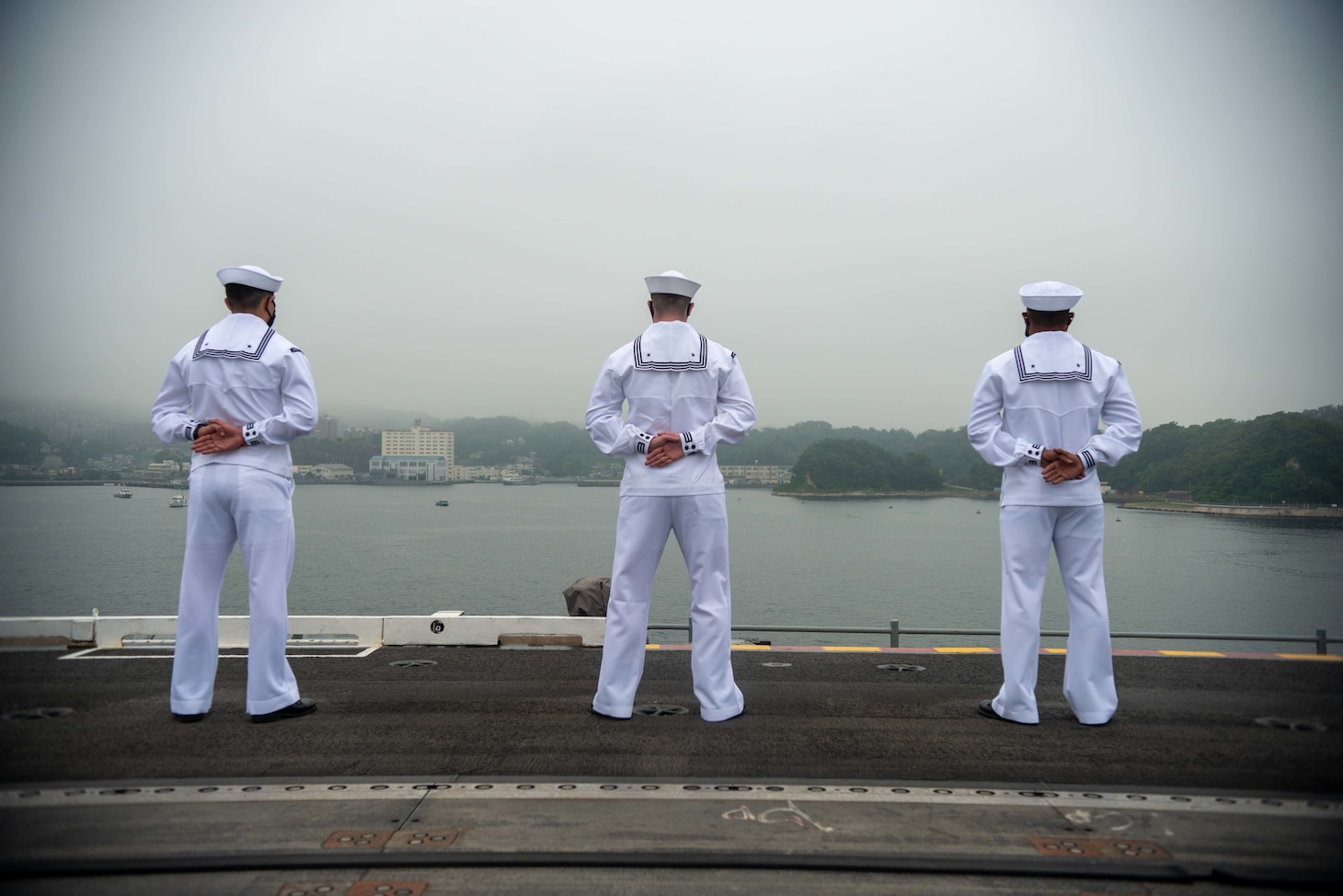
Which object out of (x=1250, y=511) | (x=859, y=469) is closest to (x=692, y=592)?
(x=1250, y=511)

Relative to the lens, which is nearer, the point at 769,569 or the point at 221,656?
the point at 221,656

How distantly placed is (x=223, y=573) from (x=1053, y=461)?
15.1 feet

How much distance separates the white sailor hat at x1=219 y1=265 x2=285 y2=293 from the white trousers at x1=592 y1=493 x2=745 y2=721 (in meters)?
2.41

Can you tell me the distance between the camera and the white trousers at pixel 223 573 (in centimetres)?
471

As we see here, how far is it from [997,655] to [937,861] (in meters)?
4.59

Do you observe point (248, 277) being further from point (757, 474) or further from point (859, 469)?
point (757, 474)

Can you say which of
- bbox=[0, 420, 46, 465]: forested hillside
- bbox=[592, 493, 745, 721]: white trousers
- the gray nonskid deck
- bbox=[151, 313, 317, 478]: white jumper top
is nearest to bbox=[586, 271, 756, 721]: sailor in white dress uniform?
bbox=[592, 493, 745, 721]: white trousers

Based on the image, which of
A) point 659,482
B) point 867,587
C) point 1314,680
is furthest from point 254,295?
point 867,587

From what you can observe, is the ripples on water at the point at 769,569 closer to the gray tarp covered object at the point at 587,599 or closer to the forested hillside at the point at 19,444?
the forested hillside at the point at 19,444

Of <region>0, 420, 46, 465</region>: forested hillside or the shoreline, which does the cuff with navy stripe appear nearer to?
<region>0, 420, 46, 465</region>: forested hillside

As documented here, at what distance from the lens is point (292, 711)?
471cm

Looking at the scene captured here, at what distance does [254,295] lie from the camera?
16.4 ft

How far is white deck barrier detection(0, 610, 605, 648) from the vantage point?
22.7 ft

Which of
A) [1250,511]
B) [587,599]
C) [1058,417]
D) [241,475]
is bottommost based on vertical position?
[587,599]
